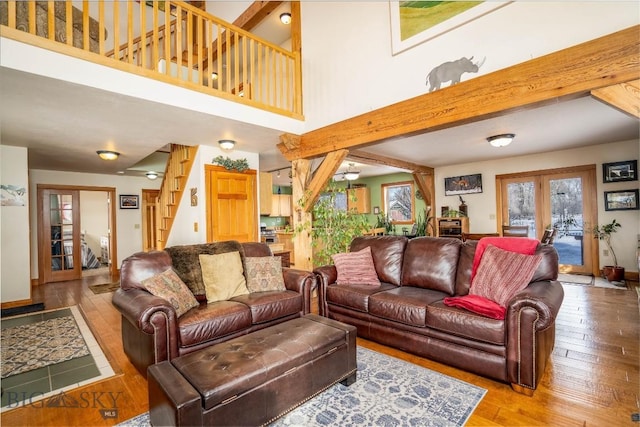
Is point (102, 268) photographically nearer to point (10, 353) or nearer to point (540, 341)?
point (10, 353)

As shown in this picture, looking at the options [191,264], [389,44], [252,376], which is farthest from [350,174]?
[252,376]

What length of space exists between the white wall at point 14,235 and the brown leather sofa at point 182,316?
343cm

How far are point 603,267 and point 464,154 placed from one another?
120 inches

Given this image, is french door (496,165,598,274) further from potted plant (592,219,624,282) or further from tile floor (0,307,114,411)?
tile floor (0,307,114,411)

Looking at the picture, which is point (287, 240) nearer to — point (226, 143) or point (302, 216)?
point (302, 216)

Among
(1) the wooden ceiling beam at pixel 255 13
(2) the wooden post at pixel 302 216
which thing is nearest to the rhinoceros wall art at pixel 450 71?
(2) the wooden post at pixel 302 216

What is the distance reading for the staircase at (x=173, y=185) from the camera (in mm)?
4900

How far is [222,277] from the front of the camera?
9.88ft

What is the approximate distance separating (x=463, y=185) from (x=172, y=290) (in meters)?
6.69

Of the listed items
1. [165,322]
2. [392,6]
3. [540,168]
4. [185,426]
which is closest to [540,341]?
[185,426]

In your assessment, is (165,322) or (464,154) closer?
(165,322)

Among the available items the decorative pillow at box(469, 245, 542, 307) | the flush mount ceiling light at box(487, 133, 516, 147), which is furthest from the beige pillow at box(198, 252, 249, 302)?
the flush mount ceiling light at box(487, 133, 516, 147)

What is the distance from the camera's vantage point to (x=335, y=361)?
199cm

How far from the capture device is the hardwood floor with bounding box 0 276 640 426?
1826mm
